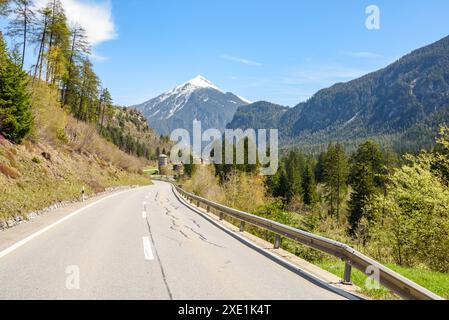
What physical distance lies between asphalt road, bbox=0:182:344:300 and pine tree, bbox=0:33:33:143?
1663cm

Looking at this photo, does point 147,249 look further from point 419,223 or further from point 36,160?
point 36,160

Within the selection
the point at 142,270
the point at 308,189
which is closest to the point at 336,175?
the point at 308,189

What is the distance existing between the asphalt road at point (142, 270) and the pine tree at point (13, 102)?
16625mm

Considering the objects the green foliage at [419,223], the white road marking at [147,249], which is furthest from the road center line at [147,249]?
the green foliage at [419,223]

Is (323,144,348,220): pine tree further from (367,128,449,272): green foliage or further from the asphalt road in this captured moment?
the asphalt road

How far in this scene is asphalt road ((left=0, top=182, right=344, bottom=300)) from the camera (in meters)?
5.73

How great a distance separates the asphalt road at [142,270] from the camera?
5734 mm

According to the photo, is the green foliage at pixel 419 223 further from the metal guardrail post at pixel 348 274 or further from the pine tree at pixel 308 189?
the pine tree at pixel 308 189

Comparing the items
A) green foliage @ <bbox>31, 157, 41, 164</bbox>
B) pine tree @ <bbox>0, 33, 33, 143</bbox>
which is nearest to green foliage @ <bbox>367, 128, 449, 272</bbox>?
green foliage @ <bbox>31, 157, 41, 164</bbox>

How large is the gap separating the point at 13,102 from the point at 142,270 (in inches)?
894

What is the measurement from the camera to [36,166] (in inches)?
1017

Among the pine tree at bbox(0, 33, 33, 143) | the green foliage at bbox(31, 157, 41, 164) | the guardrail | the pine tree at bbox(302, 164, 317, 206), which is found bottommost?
the pine tree at bbox(302, 164, 317, 206)

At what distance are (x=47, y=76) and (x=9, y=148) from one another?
23.9m
